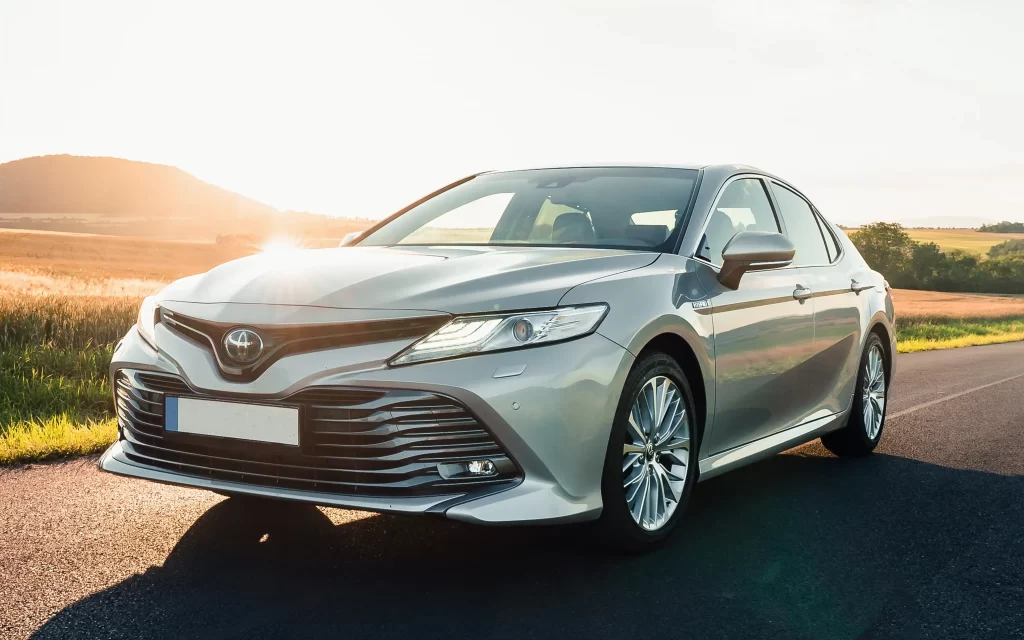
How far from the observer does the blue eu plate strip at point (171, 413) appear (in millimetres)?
3697

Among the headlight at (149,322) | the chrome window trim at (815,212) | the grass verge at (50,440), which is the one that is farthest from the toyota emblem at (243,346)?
the chrome window trim at (815,212)

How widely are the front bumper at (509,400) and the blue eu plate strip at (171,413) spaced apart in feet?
0.34

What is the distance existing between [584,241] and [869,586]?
1.83 metres

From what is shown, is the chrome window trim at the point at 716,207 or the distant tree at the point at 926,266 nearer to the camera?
the chrome window trim at the point at 716,207

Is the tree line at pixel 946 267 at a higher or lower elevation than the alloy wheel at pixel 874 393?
lower

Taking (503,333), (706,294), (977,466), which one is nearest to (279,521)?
(503,333)

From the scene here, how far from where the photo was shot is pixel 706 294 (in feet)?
14.6

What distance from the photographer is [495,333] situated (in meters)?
3.50

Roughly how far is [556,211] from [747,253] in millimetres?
1020

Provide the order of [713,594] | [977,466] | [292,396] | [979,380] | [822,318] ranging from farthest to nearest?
[979,380] < [977,466] < [822,318] < [713,594] < [292,396]

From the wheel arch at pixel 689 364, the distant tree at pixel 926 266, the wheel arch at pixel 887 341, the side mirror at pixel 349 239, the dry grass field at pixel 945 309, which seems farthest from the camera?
the distant tree at pixel 926 266

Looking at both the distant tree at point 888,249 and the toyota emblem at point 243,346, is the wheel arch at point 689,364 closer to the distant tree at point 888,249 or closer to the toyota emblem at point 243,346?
the toyota emblem at point 243,346

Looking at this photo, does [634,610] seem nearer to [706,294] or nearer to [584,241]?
[706,294]

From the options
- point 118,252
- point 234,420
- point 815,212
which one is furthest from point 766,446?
point 118,252
